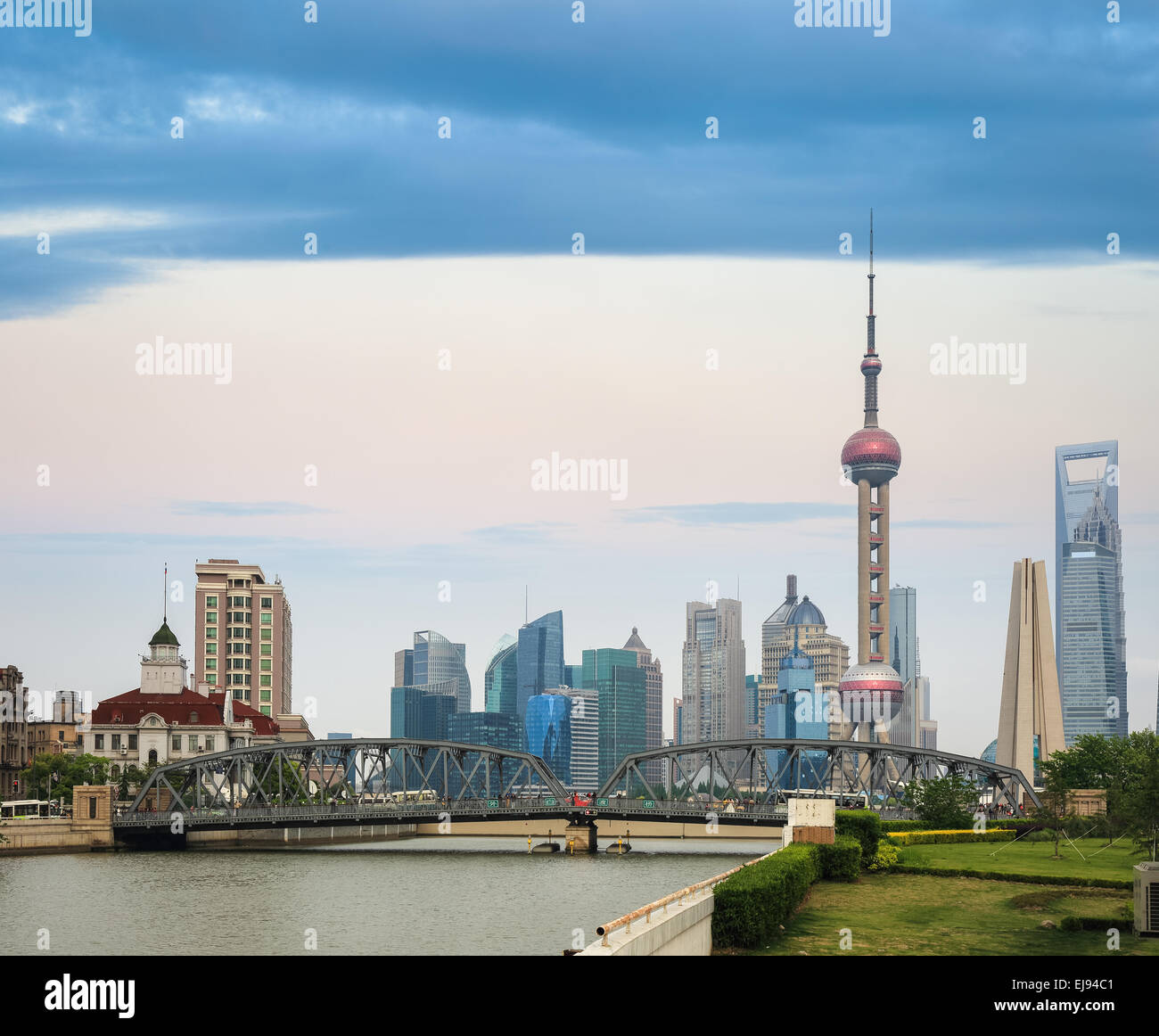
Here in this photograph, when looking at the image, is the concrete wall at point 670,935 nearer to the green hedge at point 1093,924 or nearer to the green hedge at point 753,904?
the green hedge at point 753,904

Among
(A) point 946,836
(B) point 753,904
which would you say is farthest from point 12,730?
(B) point 753,904

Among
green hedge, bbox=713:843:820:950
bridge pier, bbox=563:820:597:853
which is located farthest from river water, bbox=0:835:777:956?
green hedge, bbox=713:843:820:950

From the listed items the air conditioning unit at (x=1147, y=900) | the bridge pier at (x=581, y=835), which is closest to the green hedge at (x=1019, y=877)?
the air conditioning unit at (x=1147, y=900)
